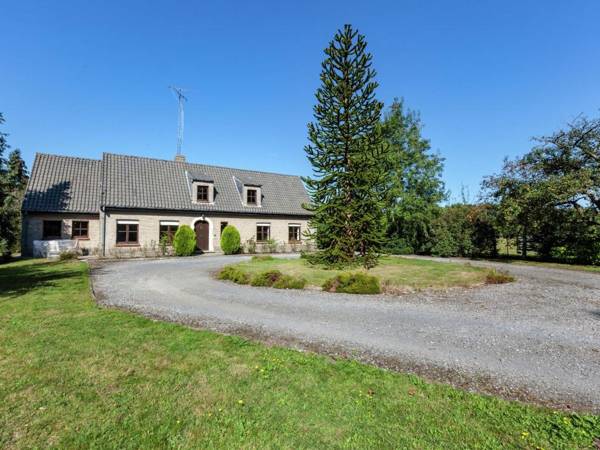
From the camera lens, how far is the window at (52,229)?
69.2 ft

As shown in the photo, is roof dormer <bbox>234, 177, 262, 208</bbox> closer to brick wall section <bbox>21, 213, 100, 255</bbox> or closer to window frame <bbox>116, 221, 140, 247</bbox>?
window frame <bbox>116, 221, 140, 247</bbox>

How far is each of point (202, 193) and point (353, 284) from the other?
1904 centimetres

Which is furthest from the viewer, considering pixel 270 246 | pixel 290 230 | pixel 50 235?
pixel 290 230

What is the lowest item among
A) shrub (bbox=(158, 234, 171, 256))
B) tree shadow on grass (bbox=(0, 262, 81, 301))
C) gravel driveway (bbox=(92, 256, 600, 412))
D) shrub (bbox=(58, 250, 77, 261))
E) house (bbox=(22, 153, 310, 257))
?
gravel driveway (bbox=(92, 256, 600, 412))

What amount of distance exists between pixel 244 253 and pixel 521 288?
19312 mm

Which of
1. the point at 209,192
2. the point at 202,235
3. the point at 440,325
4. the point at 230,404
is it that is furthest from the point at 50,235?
the point at 440,325

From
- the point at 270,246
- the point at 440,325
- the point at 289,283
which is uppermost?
the point at 270,246

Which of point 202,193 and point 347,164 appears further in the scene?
point 202,193

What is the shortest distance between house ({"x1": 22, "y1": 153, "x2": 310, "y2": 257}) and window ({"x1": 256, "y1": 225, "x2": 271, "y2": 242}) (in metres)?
0.09

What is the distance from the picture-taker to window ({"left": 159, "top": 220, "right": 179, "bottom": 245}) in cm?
2347

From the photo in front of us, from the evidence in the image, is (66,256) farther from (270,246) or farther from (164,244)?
(270,246)

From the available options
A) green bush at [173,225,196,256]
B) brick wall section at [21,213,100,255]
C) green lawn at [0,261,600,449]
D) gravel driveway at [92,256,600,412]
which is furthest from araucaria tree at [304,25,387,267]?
brick wall section at [21,213,100,255]

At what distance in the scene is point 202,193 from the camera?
25.8 m

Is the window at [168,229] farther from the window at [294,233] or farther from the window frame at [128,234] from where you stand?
the window at [294,233]
